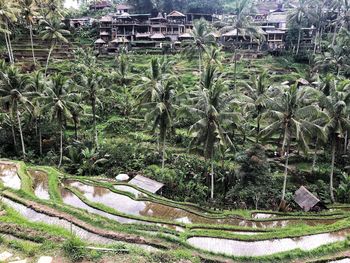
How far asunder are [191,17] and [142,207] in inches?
2222

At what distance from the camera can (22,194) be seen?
21688mm

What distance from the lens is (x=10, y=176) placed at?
2505cm

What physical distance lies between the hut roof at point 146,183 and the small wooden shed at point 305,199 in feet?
32.2

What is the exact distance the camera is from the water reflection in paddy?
21.8 m

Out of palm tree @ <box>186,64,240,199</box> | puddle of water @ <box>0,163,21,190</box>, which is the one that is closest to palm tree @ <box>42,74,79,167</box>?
puddle of water @ <box>0,163,21,190</box>

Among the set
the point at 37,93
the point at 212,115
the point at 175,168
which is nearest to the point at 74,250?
the point at 212,115

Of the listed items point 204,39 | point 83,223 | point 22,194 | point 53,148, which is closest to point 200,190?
point 83,223

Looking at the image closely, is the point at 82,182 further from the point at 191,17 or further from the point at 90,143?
the point at 191,17

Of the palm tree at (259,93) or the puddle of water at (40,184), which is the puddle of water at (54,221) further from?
the palm tree at (259,93)

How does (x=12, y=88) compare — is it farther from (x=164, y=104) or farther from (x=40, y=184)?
(x=164, y=104)

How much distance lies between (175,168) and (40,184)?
10.4 metres

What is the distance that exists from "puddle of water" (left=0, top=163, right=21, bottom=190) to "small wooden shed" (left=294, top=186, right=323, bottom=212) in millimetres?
18949

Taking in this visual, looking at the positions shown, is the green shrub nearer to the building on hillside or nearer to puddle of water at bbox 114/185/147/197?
puddle of water at bbox 114/185/147/197

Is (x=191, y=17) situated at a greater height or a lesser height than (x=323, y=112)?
greater
